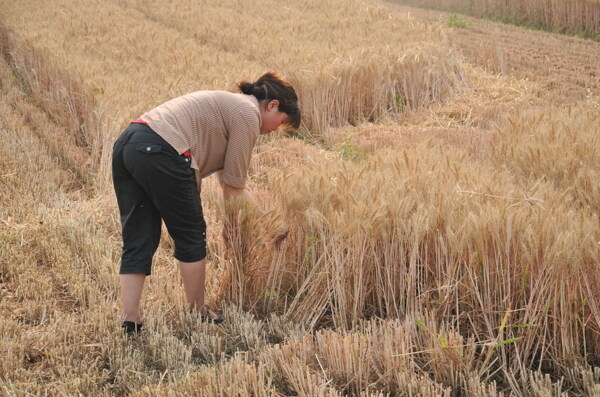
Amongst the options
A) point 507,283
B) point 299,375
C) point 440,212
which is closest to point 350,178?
point 440,212

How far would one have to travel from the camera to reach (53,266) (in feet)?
11.9

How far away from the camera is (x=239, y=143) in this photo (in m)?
3.02

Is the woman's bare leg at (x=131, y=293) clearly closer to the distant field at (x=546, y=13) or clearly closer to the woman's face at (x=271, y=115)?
the woman's face at (x=271, y=115)

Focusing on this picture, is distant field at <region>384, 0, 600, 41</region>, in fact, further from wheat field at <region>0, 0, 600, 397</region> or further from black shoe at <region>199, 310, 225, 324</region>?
black shoe at <region>199, 310, 225, 324</region>

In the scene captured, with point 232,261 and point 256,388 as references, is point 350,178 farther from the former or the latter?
point 256,388

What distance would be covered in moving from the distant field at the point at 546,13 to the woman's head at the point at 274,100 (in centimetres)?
1109

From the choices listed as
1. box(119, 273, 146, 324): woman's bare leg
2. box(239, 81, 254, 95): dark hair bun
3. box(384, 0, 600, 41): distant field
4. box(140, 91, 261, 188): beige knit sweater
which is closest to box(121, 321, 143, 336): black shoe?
box(119, 273, 146, 324): woman's bare leg

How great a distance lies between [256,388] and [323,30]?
26.0 feet

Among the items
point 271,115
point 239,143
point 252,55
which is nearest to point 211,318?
point 239,143

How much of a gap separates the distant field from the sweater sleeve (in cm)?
1137

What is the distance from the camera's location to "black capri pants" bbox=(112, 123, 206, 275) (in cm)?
283

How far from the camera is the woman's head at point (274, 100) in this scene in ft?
10.3

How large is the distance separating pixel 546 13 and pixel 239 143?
12.8 m

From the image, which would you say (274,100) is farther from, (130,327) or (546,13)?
(546,13)
